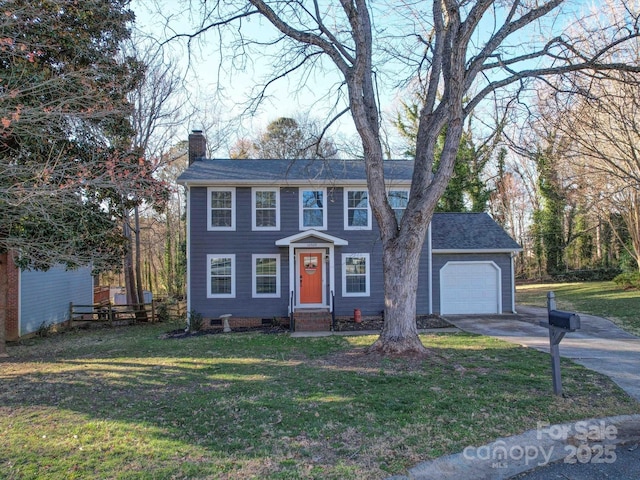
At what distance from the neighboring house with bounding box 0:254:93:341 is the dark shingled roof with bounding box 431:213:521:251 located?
13.2 m

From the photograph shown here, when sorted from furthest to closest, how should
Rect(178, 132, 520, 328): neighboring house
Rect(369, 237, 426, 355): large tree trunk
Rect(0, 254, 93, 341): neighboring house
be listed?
Rect(0, 254, 93, 341): neighboring house < Rect(178, 132, 520, 328): neighboring house < Rect(369, 237, 426, 355): large tree trunk

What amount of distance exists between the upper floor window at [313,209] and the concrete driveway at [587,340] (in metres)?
5.36

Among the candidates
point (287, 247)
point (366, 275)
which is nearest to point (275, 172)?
point (287, 247)

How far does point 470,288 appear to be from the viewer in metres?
14.6

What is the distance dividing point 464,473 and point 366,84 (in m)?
7.01

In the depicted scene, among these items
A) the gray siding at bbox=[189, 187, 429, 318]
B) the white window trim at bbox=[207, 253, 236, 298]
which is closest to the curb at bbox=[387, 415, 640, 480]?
the gray siding at bbox=[189, 187, 429, 318]

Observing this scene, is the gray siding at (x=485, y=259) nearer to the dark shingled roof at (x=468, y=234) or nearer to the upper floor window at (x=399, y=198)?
the dark shingled roof at (x=468, y=234)

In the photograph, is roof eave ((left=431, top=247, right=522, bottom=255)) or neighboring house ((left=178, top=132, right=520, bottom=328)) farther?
roof eave ((left=431, top=247, right=522, bottom=255))

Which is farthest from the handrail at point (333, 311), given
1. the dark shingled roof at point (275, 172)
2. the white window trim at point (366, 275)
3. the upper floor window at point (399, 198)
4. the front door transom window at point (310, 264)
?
the dark shingled roof at point (275, 172)

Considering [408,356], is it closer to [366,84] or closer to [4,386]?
[366,84]

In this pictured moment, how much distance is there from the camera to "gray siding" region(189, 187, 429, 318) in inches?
535

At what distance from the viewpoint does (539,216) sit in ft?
98.6

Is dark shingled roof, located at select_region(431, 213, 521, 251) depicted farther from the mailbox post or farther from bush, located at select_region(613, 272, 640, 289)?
bush, located at select_region(613, 272, 640, 289)

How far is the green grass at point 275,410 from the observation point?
3.45 m
